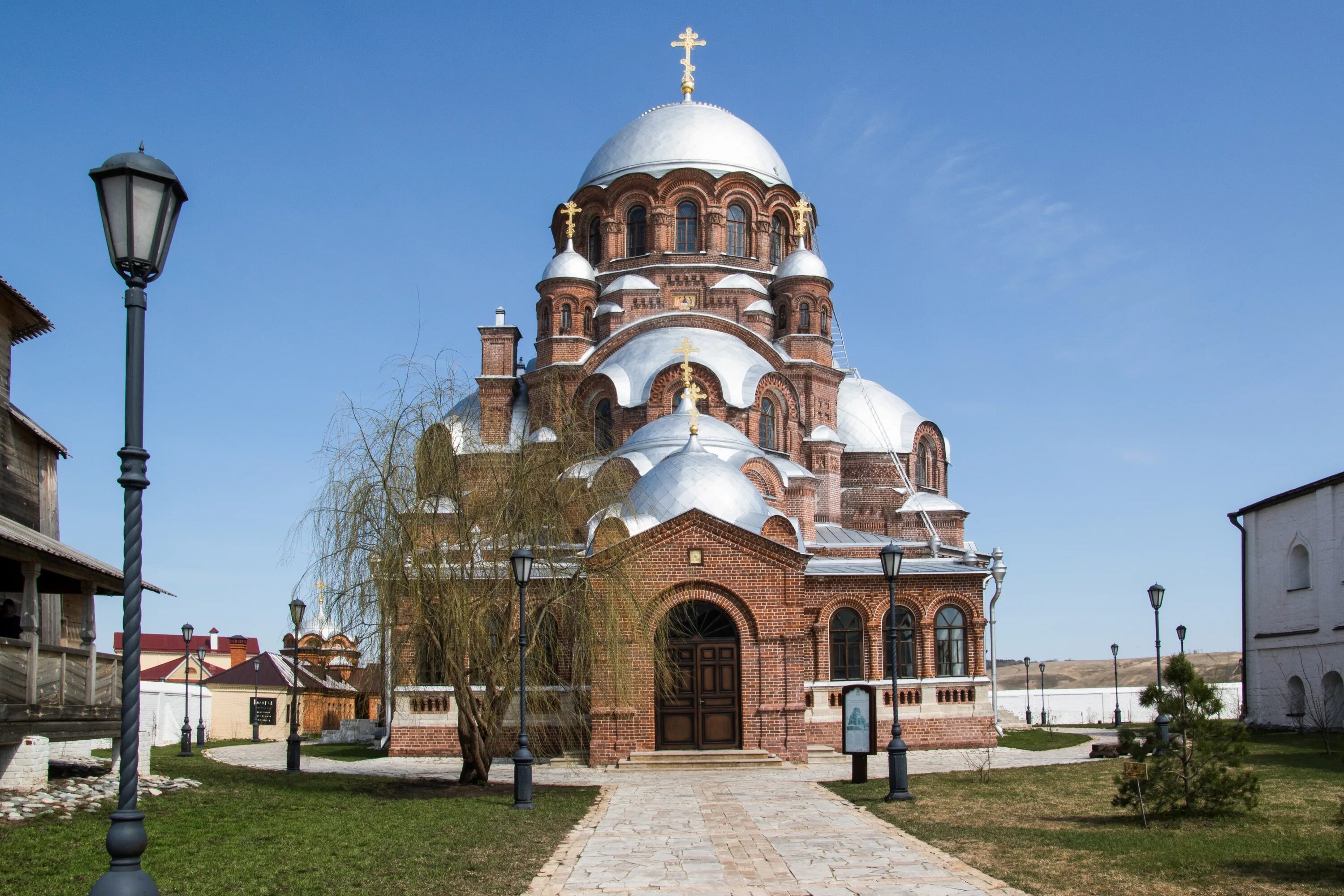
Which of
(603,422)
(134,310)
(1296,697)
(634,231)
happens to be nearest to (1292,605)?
(1296,697)

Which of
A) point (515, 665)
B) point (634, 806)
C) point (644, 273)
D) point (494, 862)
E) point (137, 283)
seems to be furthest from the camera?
point (644, 273)

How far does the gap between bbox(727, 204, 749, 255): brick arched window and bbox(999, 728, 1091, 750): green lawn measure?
15062mm

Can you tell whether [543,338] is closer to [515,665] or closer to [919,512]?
[919,512]

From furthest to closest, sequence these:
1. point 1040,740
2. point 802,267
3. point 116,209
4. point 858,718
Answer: point 802,267 → point 1040,740 → point 858,718 → point 116,209

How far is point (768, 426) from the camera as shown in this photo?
103ft

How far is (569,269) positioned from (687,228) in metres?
3.84

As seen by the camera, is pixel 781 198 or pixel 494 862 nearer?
pixel 494 862

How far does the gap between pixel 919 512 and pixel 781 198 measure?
10.6 metres

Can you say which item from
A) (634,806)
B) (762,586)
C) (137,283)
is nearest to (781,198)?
(762,586)

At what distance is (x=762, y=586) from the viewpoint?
2188 centimetres

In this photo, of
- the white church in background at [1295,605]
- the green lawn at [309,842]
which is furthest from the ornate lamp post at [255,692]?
the white church in background at [1295,605]

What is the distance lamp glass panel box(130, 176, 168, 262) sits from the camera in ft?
18.7

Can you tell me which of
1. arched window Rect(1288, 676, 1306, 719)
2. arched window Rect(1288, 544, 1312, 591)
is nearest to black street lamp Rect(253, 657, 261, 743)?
arched window Rect(1288, 676, 1306, 719)

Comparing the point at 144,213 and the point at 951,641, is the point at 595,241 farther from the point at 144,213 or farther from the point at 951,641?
the point at 144,213
